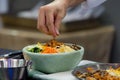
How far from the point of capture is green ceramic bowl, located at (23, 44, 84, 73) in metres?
1.01

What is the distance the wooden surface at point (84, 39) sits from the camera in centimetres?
251

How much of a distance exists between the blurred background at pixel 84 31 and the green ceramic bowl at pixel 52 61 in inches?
55.6

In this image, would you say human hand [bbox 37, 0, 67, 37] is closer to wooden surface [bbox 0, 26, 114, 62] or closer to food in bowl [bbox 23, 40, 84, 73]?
food in bowl [bbox 23, 40, 84, 73]

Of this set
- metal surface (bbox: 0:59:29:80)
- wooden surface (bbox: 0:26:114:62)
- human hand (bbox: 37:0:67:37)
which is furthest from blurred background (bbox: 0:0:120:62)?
metal surface (bbox: 0:59:29:80)

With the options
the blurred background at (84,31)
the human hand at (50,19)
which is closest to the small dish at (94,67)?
the human hand at (50,19)

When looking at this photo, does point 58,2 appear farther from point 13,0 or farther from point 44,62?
point 13,0

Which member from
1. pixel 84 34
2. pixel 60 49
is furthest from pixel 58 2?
pixel 84 34

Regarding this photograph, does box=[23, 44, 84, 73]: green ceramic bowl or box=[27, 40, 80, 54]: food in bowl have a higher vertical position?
box=[27, 40, 80, 54]: food in bowl

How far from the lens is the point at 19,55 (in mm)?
1090

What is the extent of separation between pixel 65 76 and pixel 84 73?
0.18 ft

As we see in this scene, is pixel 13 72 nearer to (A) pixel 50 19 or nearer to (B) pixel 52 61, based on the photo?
(B) pixel 52 61

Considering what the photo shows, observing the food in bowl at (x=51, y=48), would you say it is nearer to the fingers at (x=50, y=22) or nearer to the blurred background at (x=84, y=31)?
the fingers at (x=50, y=22)

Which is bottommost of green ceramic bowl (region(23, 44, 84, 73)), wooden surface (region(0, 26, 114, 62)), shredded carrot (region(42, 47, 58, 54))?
wooden surface (region(0, 26, 114, 62))

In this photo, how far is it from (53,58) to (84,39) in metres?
1.57
